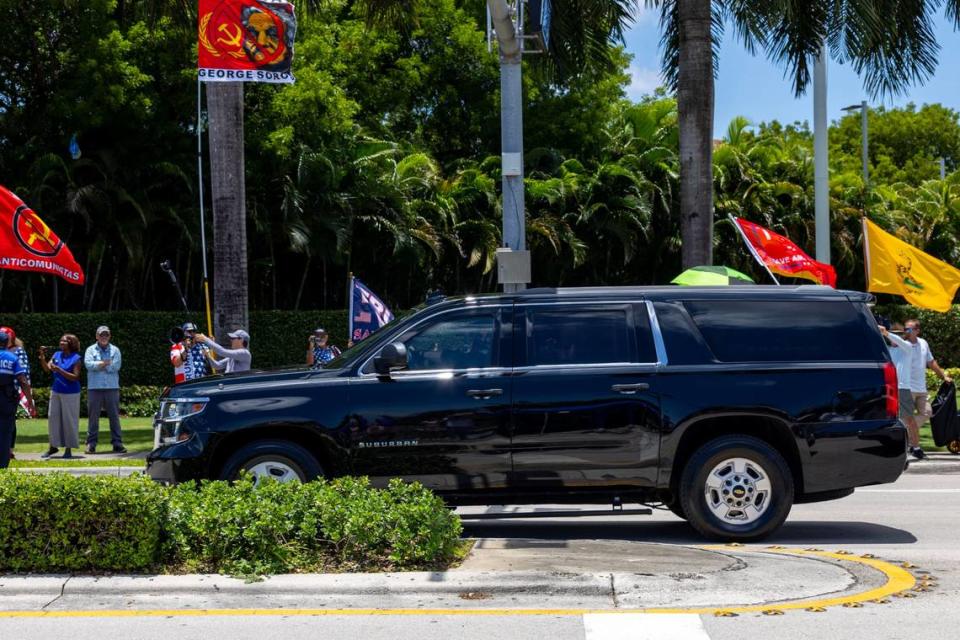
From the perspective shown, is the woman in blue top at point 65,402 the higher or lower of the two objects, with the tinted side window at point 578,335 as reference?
lower

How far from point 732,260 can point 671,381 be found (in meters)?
20.5

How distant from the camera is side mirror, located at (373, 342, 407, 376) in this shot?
924 cm

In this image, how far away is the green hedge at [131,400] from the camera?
78.2 ft

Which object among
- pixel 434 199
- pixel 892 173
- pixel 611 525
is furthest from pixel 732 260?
pixel 892 173

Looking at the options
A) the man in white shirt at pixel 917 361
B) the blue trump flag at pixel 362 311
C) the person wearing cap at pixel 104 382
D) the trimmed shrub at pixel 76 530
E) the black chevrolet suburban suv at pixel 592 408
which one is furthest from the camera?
the blue trump flag at pixel 362 311

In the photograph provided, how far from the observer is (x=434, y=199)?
2720 centimetres

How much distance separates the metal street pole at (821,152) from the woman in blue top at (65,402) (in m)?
11.9

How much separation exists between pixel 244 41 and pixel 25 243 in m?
4.29

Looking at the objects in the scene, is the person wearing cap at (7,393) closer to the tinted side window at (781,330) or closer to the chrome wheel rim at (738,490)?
the tinted side window at (781,330)

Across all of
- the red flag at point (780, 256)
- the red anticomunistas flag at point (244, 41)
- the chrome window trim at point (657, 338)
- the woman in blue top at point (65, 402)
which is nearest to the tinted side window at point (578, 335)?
the chrome window trim at point (657, 338)

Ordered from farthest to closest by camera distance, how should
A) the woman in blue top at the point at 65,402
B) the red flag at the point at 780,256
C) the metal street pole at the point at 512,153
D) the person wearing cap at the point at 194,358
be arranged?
the red flag at the point at 780,256 → the woman in blue top at the point at 65,402 → the person wearing cap at the point at 194,358 → the metal street pole at the point at 512,153

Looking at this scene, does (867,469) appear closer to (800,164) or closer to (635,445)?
(635,445)

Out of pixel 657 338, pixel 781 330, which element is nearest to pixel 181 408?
pixel 657 338

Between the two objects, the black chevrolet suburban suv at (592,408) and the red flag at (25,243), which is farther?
the red flag at (25,243)
